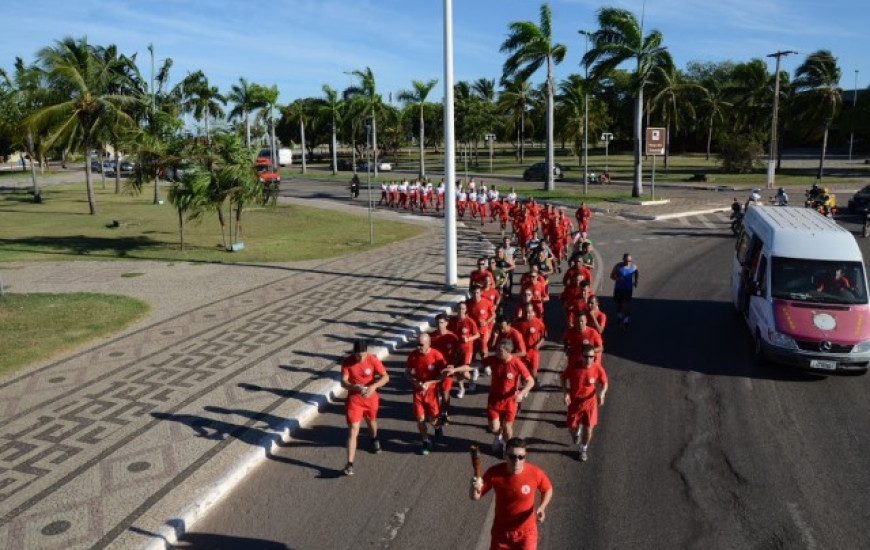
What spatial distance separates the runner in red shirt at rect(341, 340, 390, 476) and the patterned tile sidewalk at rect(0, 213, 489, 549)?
1320 mm

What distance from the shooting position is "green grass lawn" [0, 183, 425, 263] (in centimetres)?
2301

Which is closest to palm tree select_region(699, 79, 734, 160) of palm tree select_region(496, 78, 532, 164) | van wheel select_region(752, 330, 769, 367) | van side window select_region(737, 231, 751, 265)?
palm tree select_region(496, 78, 532, 164)

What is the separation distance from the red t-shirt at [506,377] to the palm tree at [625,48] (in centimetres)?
3048

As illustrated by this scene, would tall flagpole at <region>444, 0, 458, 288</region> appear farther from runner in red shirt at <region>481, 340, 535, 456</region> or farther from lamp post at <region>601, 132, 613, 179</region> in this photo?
lamp post at <region>601, 132, 613, 179</region>

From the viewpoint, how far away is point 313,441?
28.2ft

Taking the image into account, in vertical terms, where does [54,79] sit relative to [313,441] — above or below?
above

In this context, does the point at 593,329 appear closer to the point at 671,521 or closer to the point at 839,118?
the point at 671,521

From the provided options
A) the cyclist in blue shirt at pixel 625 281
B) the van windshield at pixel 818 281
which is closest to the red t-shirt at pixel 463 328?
the cyclist in blue shirt at pixel 625 281

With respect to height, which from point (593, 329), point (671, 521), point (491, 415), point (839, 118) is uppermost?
point (839, 118)

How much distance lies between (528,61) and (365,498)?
36037 mm

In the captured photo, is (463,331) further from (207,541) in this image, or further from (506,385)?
(207,541)

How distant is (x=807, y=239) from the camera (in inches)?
457

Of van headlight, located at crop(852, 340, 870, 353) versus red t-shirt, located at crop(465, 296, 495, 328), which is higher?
red t-shirt, located at crop(465, 296, 495, 328)

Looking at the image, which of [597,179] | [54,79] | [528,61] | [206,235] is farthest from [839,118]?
[54,79]
